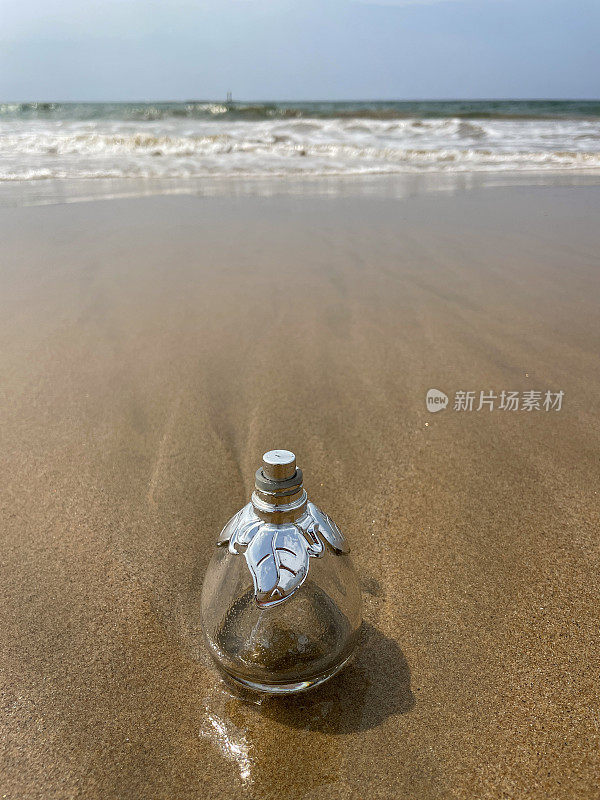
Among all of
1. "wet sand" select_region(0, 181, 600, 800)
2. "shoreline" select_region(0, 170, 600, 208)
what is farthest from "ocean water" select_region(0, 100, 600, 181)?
"wet sand" select_region(0, 181, 600, 800)

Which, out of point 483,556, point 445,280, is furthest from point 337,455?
point 445,280

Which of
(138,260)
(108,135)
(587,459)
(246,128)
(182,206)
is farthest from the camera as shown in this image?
(246,128)

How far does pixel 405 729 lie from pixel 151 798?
39 cm

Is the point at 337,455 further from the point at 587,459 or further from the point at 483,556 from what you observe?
the point at 587,459

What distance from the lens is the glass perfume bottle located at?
2.79 feet

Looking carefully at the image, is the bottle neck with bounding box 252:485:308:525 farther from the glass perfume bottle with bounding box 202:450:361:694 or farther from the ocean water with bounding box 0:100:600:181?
the ocean water with bounding box 0:100:600:181

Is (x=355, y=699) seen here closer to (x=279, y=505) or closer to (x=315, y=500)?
(x=279, y=505)

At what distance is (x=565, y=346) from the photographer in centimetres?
232

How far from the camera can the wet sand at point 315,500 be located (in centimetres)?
88

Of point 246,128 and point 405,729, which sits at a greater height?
point 246,128

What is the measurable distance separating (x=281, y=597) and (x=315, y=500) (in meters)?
0.63

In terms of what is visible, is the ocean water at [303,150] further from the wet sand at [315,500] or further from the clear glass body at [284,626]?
the clear glass body at [284,626]

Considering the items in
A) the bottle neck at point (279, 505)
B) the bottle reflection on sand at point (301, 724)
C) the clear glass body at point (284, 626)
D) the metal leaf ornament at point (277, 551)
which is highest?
the bottle neck at point (279, 505)
